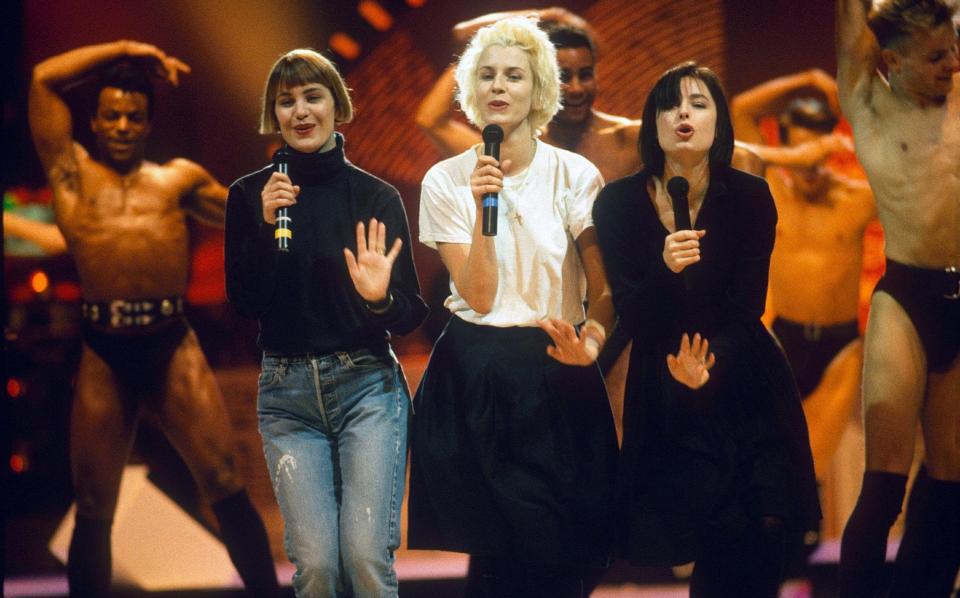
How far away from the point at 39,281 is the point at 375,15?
6.16 feet

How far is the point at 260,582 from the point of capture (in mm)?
4617

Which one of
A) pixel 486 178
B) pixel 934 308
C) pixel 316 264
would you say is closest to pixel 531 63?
pixel 486 178

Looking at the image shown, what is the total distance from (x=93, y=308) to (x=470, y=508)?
6.58 feet

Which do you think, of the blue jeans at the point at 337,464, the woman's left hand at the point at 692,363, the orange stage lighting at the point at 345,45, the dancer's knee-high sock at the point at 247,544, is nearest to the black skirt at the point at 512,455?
the blue jeans at the point at 337,464

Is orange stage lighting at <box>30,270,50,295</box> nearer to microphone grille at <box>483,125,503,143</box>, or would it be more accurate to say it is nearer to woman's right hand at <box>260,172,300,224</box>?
woman's right hand at <box>260,172,300,224</box>

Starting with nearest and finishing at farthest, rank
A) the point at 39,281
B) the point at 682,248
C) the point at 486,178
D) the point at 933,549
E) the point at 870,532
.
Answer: the point at 486,178
the point at 682,248
the point at 870,532
the point at 933,549
the point at 39,281

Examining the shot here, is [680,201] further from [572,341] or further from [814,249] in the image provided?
[814,249]

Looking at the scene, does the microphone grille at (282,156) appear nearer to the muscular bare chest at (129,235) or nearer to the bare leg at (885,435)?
the muscular bare chest at (129,235)

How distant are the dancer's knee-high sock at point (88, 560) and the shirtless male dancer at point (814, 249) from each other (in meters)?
3.05

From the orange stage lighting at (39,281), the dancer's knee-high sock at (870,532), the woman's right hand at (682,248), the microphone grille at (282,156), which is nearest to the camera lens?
the woman's right hand at (682,248)

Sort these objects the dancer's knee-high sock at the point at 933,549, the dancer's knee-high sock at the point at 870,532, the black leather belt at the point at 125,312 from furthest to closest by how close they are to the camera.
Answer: the black leather belt at the point at 125,312 < the dancer's knee-high sock at the point at 933,549 < the dancer's knee-high sock at the point at 870,532

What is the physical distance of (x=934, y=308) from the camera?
405 cm

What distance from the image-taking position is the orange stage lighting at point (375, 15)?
4844mm

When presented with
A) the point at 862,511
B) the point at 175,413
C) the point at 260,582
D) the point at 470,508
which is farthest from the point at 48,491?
the point at 862,511
